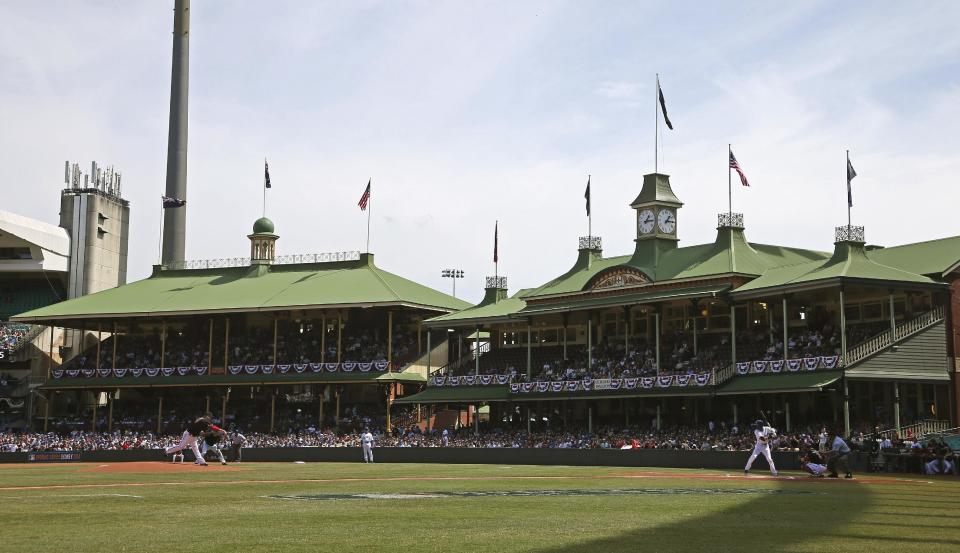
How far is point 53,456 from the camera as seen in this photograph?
5938 cm

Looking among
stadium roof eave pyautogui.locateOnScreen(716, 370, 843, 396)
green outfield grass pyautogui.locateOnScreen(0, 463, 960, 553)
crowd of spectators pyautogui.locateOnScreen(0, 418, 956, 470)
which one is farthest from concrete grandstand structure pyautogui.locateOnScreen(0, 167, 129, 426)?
green outfield grass pyautogui.locateOnScreen(0, 463, 960, 553)

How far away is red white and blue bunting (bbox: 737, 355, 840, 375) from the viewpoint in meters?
48.1

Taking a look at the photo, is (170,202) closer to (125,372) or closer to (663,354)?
(125,372)

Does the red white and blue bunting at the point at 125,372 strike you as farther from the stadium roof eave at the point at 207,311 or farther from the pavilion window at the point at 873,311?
the pavilion window at the point at 873,311

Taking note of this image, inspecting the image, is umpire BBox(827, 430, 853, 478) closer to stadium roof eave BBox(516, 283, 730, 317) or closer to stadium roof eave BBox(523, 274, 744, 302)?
stadium roof eave BBox(516, 283, 730, 317)

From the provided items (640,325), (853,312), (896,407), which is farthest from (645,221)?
(896,407)

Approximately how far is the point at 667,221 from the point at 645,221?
118cm

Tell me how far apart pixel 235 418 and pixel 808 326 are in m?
37.2

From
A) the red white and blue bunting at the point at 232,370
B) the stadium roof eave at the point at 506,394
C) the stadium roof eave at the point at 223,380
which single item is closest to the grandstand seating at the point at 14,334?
Result: the red white and blue bunting at the point at 232,370

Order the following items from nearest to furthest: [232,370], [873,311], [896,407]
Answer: [896,407], [873,311], [232,370]

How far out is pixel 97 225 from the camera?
301 ft

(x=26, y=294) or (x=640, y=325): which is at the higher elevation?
(x=26, y=294)

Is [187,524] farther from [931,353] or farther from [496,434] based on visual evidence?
[496,434]

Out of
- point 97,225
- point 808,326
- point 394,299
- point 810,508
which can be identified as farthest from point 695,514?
point 97,225
